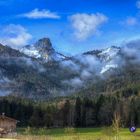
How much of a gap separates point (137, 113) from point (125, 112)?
6.23 m

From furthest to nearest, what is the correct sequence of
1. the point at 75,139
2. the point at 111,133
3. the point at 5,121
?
the point at 5,121, the point at 111,133, the point at 75,139

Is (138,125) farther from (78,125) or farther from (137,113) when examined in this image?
(78,125)

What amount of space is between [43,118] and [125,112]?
1335 inches

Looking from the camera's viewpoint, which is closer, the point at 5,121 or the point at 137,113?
the point at 5,121

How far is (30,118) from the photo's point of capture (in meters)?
194

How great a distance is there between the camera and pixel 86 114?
195875mm

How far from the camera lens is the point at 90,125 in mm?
195750

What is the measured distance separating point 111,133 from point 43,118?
9582cm

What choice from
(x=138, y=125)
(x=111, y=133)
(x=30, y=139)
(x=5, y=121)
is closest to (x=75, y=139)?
(x=30, y=139)

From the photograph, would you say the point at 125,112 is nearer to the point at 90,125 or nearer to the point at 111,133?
the point at 90,125

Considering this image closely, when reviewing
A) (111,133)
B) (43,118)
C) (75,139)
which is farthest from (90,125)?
(75,139)

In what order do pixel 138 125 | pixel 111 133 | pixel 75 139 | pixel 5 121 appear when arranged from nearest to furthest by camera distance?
pixel 75 139
pixel 111 133
pixel 5 121
pixel 138 125

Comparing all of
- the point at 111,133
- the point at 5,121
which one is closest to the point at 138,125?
the point at 5,121

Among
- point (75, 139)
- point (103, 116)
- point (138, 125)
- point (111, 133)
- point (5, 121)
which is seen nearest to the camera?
point (75, 139)
